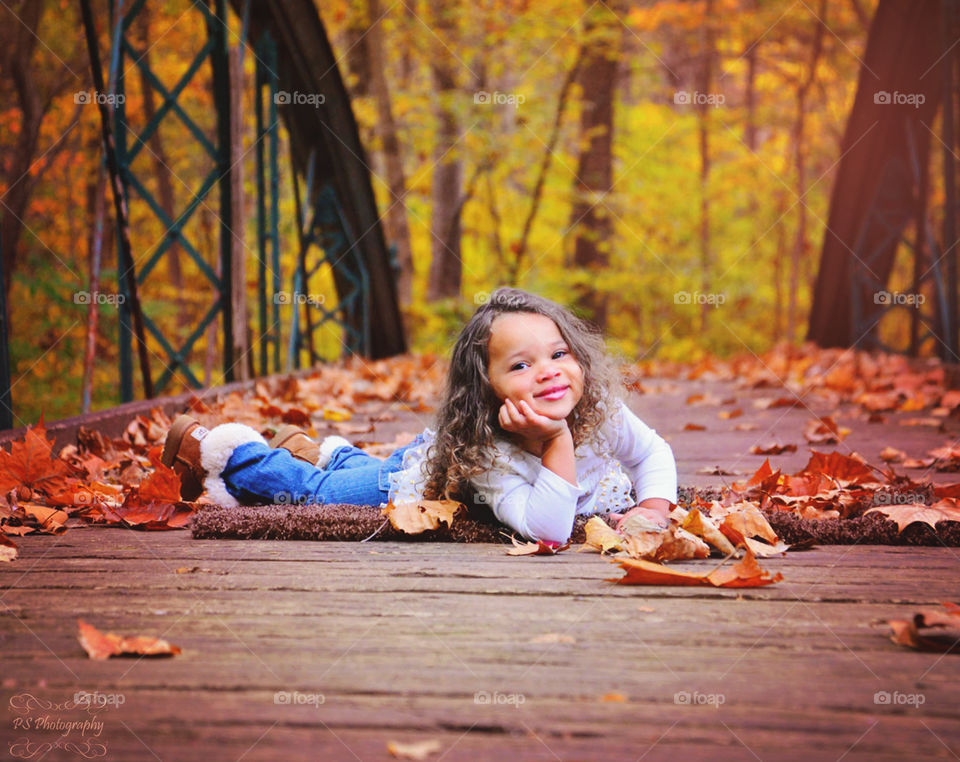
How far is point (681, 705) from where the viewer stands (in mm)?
1117

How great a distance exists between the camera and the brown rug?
208cm

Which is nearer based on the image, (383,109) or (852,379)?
(852,379)

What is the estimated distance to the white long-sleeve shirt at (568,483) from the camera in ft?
6.86

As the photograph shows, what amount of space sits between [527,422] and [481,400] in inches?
9.1

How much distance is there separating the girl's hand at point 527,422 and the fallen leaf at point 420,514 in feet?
1.00

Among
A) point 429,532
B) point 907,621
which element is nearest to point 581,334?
point 429,532

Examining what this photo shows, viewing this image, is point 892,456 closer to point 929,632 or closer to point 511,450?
point 511,450

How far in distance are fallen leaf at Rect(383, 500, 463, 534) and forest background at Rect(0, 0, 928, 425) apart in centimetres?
430

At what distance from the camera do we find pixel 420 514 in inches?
88.7

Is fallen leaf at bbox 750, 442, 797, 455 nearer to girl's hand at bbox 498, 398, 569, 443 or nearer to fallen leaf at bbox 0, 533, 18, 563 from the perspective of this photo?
girl's hand at bbox 498, 398, 569, 443

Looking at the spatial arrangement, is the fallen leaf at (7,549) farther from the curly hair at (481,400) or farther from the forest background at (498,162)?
the forest background at (498,162)

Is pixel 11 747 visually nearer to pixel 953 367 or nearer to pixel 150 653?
pixel 150 653

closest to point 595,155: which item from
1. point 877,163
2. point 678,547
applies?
point 877,163

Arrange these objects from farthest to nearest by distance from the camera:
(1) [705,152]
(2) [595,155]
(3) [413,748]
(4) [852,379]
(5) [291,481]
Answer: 1. (1) [705,152]
2. (2) [595,155]
3. (4) [852,379]
4. (5) [291,481]
5. (3) [413,748]
